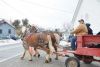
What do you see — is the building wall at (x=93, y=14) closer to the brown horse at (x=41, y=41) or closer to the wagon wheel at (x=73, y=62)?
the brown horse at (x=41, y=41)

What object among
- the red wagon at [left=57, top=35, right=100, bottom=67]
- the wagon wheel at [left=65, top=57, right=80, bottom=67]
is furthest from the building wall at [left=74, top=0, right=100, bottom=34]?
the wagon wheel at [left=65, top=57, right=80, bottom=67]

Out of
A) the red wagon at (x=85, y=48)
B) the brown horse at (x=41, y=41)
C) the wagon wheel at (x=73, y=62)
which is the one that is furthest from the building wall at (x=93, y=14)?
the wagon wheel at (x=73, y=62)

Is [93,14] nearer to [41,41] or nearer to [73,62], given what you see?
[41,41]

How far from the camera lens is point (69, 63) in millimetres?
10258

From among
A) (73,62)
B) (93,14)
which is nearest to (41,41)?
(73,62)

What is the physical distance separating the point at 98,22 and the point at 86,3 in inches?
124

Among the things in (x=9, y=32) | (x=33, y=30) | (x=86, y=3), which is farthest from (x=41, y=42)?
(x=9, y=32)

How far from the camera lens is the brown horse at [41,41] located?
13.0 meters

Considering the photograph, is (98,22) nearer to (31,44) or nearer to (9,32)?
(31,44)

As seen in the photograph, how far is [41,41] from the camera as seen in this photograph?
13.3 m

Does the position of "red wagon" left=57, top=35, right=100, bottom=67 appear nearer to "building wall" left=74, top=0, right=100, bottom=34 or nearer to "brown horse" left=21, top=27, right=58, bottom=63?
"brown horse" left=21, top=27, right=58, bottom=63

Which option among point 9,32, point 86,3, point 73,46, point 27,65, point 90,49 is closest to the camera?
point 90,49

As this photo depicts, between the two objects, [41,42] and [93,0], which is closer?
[41,42]

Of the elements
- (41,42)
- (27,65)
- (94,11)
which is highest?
(94,11)
